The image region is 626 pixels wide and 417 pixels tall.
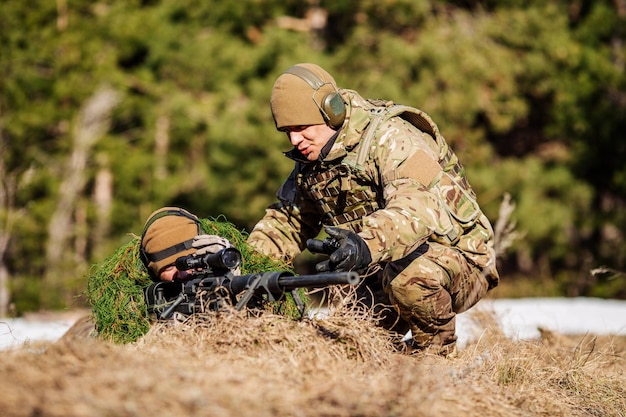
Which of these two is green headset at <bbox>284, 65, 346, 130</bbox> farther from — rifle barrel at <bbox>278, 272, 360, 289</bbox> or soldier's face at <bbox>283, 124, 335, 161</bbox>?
rifle barrel at <bbox>278, 272, 360, 289</bbox>

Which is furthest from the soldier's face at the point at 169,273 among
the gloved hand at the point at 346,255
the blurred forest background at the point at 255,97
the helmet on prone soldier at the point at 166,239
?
the blurred forest background at the point at 255,97

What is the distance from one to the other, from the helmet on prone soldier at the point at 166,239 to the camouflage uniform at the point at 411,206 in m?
0.74

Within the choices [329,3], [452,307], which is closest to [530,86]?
[329,3]

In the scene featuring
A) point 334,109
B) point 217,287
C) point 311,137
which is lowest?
point 217,287

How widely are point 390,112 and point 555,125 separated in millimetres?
15274

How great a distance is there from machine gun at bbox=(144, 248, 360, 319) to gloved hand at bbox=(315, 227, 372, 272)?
0.12m

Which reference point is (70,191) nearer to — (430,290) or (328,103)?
(328,103)

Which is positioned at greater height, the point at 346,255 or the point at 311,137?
the point at 311,137

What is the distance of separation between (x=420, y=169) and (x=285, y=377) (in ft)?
5.80

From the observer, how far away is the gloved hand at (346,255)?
383 cm

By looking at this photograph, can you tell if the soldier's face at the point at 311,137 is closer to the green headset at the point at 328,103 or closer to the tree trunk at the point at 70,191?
the green headset at the point at 328,103

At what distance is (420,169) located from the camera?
471 cm

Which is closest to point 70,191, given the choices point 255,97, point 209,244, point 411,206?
point 255,97

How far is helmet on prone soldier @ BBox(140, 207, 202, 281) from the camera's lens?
4801 mm
